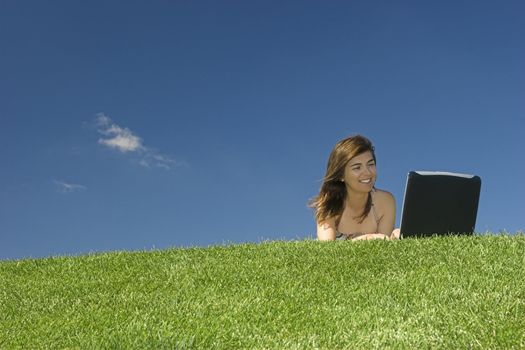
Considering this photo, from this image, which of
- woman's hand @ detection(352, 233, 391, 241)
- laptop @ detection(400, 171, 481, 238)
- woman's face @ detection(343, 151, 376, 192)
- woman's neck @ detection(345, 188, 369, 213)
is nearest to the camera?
laptop @ detection(400, 171, 481, 238)

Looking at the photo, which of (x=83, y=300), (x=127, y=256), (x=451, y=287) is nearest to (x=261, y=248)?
(x=127, y=256)

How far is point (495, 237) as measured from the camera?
35.8 ft

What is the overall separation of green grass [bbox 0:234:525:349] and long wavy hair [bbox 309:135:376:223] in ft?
1.99

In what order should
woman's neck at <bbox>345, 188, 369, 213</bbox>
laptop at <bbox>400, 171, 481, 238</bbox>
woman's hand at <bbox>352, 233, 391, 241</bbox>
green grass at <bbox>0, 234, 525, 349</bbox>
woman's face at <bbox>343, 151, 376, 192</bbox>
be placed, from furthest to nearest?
woman's neck at <bbox>345, 188, 369, 213</bbox>
woman's hand at <bbox>352, 233, 391, 241</bbox>
woman's face at <bbox>343, 151, 376, 192</bbox>
laptop at <bbox>400, 171, 481, 238</bbox>
green grass at <bbox>0, 234, 525, 349</bbox>

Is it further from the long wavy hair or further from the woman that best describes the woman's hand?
the long wavy hair

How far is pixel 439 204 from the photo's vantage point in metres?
10.4

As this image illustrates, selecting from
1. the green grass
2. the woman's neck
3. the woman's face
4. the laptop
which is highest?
the woman's face

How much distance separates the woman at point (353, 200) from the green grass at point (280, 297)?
0.63 m

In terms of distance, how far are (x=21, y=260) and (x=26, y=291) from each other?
2.68 m

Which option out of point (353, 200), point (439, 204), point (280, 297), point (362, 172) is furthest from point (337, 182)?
point (280, 297)

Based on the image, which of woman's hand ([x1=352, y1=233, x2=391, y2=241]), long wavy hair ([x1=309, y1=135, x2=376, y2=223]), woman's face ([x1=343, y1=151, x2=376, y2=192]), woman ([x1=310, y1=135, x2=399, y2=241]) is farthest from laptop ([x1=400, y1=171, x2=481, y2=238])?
long wavy hair ([x1=309, y1=135, x2=376, y2=223])

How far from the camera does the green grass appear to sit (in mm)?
6629

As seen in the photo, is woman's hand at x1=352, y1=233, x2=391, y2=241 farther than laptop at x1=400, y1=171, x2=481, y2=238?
Yes

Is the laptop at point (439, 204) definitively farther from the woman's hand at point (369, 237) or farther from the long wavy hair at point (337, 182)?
the long wavy hair at point (337, 182)
